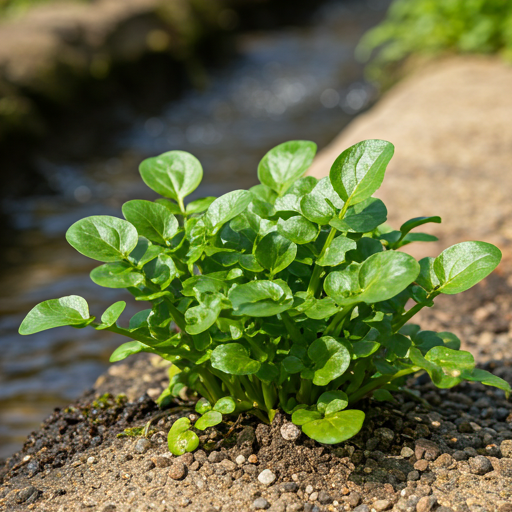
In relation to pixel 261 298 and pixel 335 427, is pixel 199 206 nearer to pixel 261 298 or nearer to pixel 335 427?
pixel 261 298

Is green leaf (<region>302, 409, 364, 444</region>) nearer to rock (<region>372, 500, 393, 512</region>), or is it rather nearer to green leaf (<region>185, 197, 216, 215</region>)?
rock (<region>372, 500, 393, 512</region>)

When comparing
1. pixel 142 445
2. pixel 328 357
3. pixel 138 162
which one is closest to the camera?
pixel 328 357

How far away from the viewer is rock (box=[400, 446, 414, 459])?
1448 mm

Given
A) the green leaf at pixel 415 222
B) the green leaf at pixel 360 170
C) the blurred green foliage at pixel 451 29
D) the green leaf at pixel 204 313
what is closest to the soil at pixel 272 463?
the green leaf at pixel 204 313

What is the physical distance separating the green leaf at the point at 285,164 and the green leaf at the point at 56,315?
1.89ft

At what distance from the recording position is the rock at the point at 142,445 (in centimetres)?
150

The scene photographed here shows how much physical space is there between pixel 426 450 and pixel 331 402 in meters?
0.32

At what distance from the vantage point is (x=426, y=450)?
145 cm

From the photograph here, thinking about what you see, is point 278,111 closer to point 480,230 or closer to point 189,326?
point 480,230

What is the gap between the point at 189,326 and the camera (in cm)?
124

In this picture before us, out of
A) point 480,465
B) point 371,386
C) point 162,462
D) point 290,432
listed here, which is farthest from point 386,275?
point 162,462

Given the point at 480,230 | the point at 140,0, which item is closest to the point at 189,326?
the point at 480,230

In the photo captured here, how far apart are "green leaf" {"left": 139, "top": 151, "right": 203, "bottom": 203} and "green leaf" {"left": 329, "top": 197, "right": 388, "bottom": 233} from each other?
0.42 m

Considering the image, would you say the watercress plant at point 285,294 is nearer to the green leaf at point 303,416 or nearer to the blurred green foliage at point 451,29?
the green leaf at point 303,416
